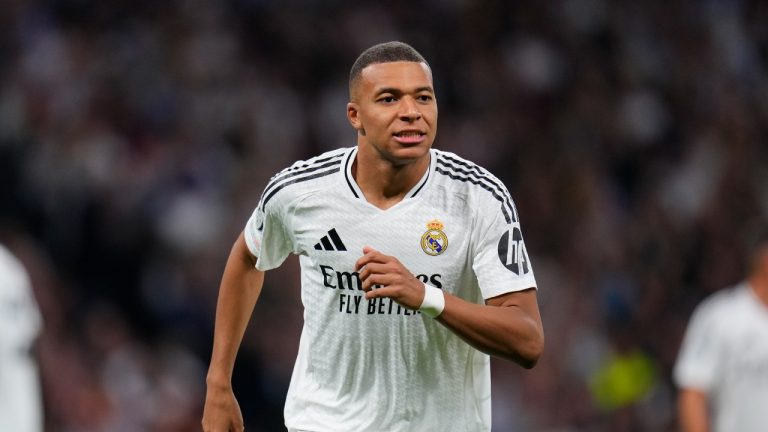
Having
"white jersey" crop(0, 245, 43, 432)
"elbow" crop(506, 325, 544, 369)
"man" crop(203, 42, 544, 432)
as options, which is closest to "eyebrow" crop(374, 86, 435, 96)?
"man" crop(203, 42, 544, 432)

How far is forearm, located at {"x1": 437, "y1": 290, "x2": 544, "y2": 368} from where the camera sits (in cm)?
484

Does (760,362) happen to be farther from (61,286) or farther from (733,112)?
(733,112)

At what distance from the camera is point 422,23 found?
14.0m

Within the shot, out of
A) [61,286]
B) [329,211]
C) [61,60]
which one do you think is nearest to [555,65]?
[61,60]

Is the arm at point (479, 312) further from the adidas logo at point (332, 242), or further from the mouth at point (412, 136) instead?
the mouth at point (412, 136)

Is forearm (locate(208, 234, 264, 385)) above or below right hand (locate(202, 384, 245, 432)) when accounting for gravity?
above

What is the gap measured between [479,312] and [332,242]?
74 cm

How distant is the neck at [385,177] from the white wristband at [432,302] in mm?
626

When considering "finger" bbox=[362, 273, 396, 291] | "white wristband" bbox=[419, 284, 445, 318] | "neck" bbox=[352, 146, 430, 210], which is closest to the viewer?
"finger" bbox=[362, 273, 396, 291]

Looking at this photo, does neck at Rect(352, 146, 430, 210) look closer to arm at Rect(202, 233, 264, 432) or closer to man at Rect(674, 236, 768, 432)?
arm at Rect(202, 233, 264, 432)

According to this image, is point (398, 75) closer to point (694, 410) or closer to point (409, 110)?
point (409, 110)

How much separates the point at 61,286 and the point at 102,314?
0.41 meters

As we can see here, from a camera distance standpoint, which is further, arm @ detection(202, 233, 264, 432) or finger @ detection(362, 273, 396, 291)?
arm @ detection(202, 233, 264, 432)

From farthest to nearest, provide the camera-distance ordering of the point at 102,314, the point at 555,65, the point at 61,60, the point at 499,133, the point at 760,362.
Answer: the point at 555,65, the point at 499,133, the point at 61,60, the point at 102,314, the point at 760,362
